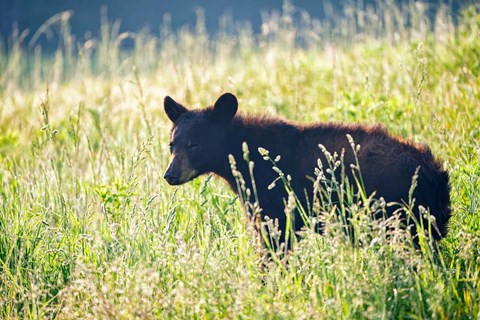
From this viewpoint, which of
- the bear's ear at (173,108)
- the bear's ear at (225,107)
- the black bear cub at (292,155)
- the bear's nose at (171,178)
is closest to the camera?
the black bear cub at (292,155)

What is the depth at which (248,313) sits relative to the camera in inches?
131

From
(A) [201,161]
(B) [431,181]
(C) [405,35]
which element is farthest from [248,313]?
(C) [405,35]

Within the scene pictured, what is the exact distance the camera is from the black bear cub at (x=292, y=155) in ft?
13.2

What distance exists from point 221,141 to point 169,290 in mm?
1656

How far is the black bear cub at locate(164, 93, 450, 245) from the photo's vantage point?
402 cm

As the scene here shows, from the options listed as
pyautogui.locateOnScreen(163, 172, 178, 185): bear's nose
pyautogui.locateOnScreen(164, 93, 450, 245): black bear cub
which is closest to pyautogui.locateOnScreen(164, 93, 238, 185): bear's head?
pyautogui.locateOnScreen(164, 93, 450, 245): black bear cub

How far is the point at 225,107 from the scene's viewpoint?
497 cm

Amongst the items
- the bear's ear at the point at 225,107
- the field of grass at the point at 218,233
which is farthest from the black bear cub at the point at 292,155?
the field of grass at the point at 218,233

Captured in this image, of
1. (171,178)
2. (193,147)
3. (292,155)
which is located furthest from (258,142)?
(171,178)

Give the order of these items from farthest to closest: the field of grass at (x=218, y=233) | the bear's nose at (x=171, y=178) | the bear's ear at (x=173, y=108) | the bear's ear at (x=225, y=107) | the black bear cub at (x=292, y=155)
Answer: the bear's ear at (x=173, y=108), the bear's ear at (x=225, y=107), the bear's nose at (x=171, y=178), the black bear cub at (x=292, y=155), the field of grass at (x=218, y=233)

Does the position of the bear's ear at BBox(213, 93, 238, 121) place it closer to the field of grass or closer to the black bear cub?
the black bear cub

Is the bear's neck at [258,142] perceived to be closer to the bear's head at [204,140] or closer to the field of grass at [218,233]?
the bear's head at [204,140]

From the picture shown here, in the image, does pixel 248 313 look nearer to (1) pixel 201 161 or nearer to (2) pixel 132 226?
(2) pixel 132 226

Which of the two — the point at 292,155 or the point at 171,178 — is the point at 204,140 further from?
the point at 292,155
